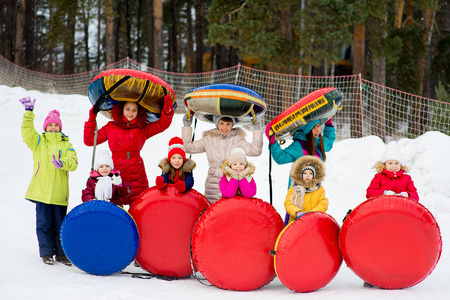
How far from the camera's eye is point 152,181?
Answer: 8.85m

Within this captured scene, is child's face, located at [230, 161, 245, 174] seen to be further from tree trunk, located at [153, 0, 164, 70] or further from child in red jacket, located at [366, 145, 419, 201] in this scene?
tree trunk, located at [153, 0, 164, 70]

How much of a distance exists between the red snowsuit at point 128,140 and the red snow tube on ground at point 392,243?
7.07ft

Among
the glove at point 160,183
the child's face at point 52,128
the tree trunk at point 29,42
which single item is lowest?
the glove at point 160,183

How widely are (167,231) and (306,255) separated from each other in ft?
4.17

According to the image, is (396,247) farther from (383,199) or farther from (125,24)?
(125,24)

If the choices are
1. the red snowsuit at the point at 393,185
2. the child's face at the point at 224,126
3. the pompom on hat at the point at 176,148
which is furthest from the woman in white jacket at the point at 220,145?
the red snowsuit at the point at 393,185

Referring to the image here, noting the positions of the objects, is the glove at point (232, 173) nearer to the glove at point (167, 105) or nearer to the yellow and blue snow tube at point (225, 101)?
the yellow and blue snow tube at point (225, 101)

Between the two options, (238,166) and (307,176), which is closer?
(238,166)

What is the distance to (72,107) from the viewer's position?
12.2 meters

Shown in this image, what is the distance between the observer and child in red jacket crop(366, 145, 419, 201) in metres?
4.30

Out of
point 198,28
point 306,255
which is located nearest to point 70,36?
point 198,28

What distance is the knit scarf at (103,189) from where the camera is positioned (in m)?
4.36

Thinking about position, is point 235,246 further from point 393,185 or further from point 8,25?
point 8,25

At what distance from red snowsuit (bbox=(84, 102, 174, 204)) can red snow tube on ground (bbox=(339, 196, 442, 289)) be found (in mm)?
2156
